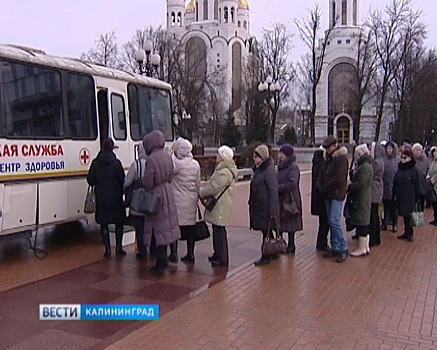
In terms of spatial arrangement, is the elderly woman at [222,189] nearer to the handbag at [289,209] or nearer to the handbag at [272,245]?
the handbag at [272,245]

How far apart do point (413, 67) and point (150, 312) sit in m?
46.3

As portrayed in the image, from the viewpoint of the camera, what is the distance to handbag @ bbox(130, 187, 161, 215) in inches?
277

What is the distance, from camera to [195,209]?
7.94 m

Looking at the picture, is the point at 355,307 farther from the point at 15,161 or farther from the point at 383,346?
the point at 15,161

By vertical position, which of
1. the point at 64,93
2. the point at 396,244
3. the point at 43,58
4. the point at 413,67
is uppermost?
the point at 413,67

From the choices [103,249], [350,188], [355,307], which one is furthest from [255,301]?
[103,249]

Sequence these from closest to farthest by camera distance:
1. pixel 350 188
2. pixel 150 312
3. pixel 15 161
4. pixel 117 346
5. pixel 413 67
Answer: pixel 117 346
pixel 150 312
pixel 15 161
pixel 350 188
pixel 413 67

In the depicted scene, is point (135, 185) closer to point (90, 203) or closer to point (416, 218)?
point (90, 203)

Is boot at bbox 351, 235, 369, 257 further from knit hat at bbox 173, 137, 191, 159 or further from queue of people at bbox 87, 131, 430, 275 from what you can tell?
knit hat at bbox 173, 137, 191, 159

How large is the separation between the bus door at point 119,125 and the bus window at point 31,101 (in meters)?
1.47

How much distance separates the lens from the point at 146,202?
7043 mm

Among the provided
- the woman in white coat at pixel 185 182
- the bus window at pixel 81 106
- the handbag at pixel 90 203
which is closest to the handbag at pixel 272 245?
the woman in white coat at pixel 185 182

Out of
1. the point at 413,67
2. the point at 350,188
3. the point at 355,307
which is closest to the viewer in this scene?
the point at 355,307

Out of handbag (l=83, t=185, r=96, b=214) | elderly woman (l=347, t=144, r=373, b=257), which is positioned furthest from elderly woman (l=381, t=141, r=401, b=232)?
handbag (l=83, t=185, r=96, b=214)
